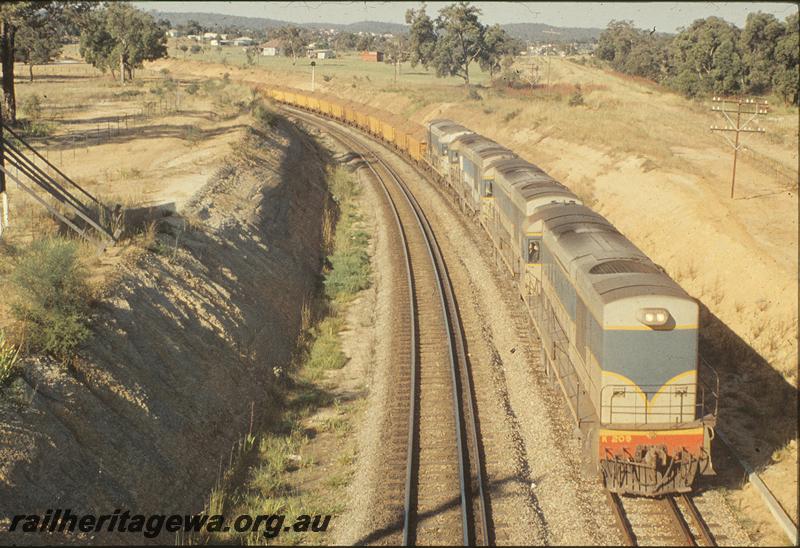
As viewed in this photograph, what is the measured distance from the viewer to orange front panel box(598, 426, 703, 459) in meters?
13.3

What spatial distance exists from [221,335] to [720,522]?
12.4 meters

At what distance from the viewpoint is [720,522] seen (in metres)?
13.1

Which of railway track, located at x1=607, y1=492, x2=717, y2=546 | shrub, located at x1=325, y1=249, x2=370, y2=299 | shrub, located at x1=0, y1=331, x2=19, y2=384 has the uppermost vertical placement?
shrub, located at x1=0, y1=331, x2=19, y2=384

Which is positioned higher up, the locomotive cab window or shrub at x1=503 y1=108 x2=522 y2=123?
shrub at x1=503 y1=108 x2=522 y2=123

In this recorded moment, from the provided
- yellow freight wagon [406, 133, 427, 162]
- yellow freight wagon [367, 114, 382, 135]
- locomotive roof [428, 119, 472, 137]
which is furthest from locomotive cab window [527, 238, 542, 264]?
yellow freight wagon [367, 114, 382, 135]

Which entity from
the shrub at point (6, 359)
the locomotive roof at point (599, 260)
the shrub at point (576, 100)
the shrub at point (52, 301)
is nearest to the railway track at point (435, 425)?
the locomotive roof at point (599, 260)

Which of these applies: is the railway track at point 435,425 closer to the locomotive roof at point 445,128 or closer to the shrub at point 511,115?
the locomotive roof at point 445,128

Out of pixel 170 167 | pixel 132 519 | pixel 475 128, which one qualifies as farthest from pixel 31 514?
pixel 475 128

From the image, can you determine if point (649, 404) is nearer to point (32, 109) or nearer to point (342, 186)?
point (342, 186)

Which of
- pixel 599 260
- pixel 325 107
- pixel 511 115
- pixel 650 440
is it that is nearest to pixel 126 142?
pixel 511 115

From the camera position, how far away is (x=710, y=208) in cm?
3002

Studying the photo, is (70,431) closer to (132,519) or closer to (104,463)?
(104,463)

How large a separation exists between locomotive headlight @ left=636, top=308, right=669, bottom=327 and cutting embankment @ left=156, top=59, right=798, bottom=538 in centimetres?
418

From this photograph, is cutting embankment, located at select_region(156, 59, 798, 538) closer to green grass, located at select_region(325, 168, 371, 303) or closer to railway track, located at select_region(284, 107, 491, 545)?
railway track, located at select_region(284, 107, 491, 545)
